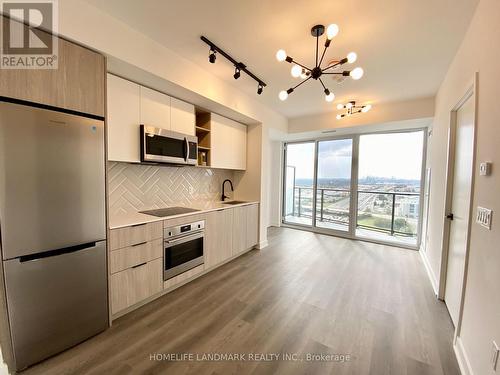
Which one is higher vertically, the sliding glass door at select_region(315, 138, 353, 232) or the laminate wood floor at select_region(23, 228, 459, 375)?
the sliding glass door at select_region(315, 138, 353, 232)

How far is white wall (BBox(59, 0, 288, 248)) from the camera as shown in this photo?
159 cm

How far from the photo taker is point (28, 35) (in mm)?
1408

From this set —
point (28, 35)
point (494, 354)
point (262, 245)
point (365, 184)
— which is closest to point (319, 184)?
point (365, 184)

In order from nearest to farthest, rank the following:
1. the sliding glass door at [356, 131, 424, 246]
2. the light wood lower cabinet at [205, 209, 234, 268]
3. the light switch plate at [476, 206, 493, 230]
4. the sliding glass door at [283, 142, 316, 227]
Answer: the light switch plate at [476, 206, 493, 230], the light wood lower cabinet at [205, 209, 234, 268], the sliding glass door at [356, 131, 424, 246], the sliding glass door at [283, 142, 316, 227]

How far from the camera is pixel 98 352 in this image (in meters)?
1.63

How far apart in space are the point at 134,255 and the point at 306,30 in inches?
107

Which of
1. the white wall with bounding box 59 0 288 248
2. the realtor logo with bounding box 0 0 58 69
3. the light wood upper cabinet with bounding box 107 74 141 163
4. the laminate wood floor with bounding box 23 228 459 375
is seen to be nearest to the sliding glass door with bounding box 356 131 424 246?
the laminate wood floor with bounding box 23 228 459 375

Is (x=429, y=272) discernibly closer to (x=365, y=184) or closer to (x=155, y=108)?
(x=365, y=184)

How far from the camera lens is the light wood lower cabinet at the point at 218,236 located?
2893 millimetres

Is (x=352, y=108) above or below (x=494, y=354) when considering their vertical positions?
above

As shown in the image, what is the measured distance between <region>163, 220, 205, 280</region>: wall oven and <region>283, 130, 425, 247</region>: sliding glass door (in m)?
3.37

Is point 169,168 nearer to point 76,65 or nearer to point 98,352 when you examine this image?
point 76,65

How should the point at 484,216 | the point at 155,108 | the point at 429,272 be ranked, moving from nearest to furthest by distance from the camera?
the point at 484,216
the point at 155,108
the point at 429,272

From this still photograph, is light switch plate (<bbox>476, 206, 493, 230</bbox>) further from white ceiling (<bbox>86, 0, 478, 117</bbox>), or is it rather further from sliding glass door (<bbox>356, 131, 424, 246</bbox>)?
sliding glass door (<bbox>356, 131, 424, 246</bbox>)
